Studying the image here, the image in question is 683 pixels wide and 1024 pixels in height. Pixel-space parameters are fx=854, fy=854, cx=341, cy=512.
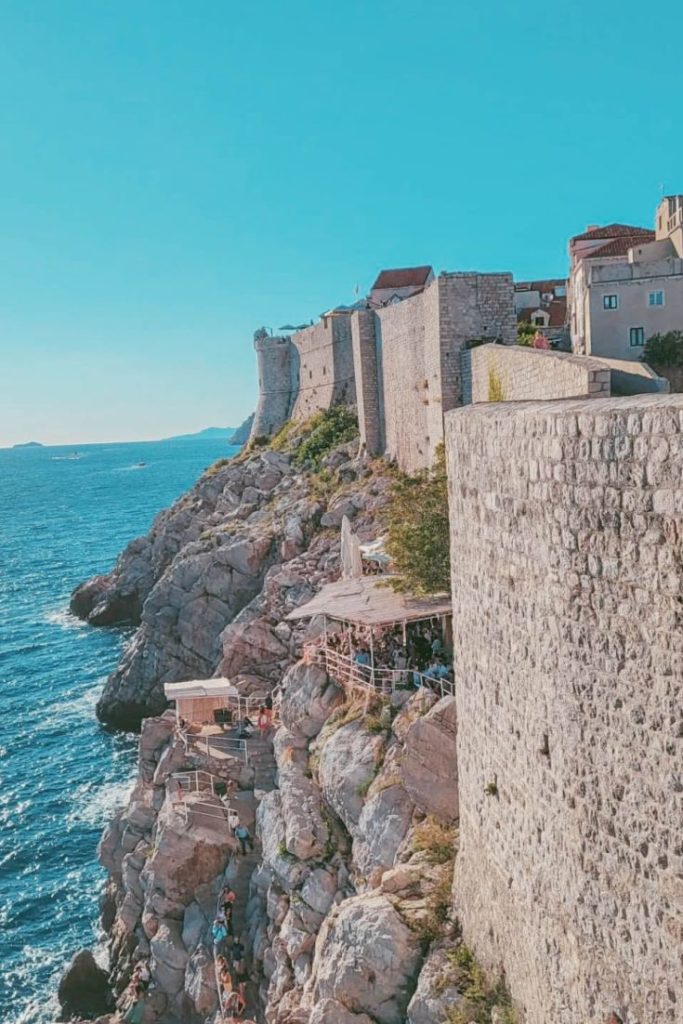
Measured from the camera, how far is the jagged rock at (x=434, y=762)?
12539 mm

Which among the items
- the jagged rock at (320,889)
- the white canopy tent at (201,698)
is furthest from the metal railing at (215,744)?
the jagged rock at (320,889)

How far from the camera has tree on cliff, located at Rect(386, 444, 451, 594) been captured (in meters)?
17.7

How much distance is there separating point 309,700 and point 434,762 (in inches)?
207

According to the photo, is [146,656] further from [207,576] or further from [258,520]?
[258,520]

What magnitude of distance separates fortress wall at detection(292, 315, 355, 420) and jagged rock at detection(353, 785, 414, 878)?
33.5 meters

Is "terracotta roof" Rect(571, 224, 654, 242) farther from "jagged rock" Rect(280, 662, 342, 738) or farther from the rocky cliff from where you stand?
"jagged rock" Rect(280, 662, 342, 738)

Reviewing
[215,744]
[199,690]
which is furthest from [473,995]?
[199,690]

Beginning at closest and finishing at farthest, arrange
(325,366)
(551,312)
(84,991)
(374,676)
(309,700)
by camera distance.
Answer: (374,676), (309,700), (84,991), (551,312), (325,366)

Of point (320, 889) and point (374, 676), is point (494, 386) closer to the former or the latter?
point (374, 676)

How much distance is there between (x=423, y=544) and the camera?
18.0 meters

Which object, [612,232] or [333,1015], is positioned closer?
[333,1015]

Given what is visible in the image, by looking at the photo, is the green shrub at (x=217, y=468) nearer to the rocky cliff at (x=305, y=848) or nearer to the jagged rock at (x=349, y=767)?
the rocky cliff at (x=305, y=848)

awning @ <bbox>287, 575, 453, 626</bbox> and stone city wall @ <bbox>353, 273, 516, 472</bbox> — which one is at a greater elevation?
stone city wall @ <bbox>353, 273, 516, 472</bbox>

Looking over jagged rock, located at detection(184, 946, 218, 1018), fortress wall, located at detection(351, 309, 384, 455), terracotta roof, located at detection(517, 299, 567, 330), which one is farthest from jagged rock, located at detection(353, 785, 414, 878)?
terracotta roof, located at detection(517, 299, 567, 330)
